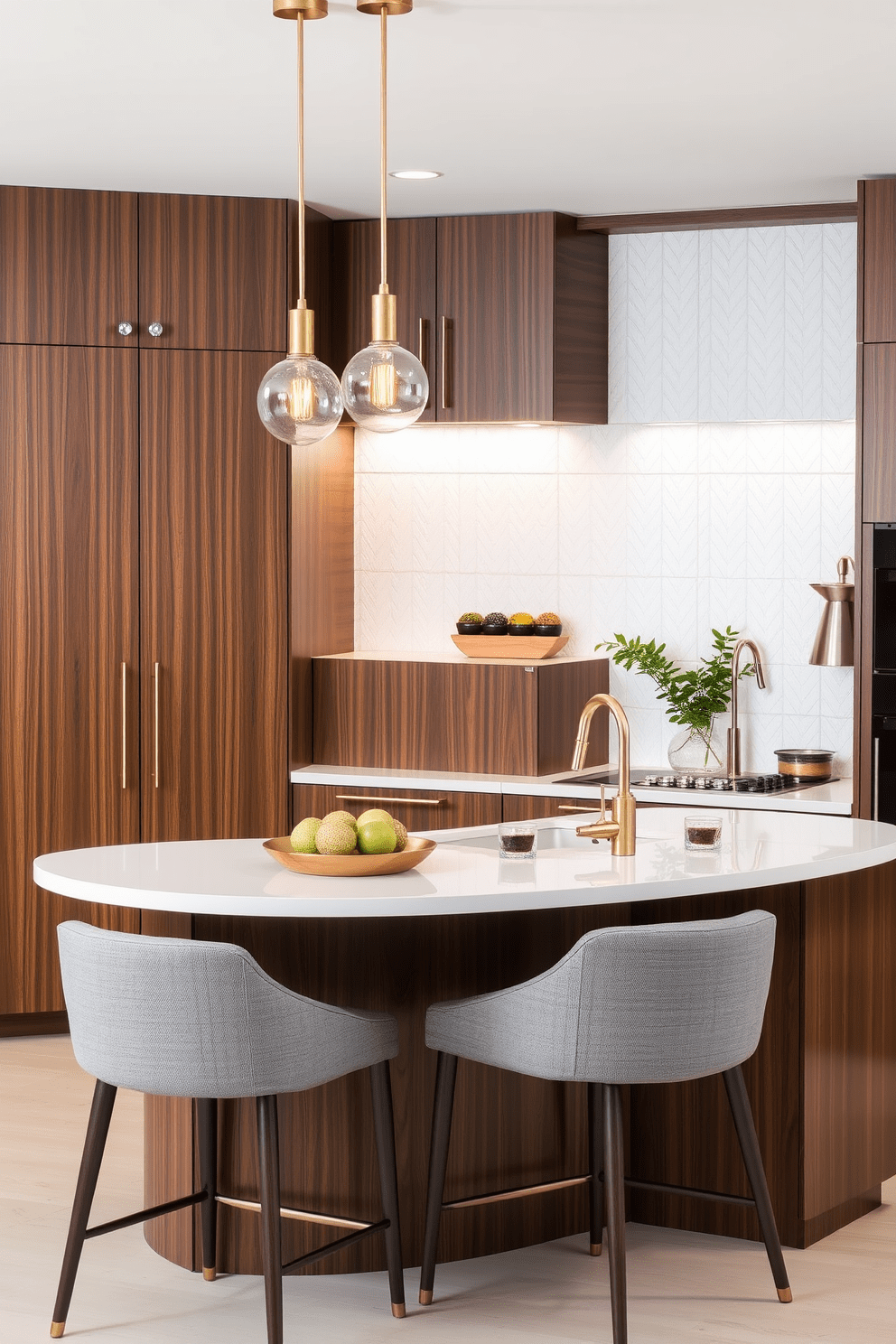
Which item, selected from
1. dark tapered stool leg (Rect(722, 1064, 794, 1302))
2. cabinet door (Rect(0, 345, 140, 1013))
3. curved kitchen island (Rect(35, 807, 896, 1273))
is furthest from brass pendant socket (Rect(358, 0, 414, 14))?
dark tapered stool leg (Rect(722, 1064, 794, 1302))

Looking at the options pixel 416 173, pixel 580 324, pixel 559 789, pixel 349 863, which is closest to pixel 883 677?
pixel 559 789

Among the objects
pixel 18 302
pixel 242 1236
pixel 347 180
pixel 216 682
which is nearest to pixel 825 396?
pixel 347 180

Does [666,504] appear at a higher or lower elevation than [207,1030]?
higher

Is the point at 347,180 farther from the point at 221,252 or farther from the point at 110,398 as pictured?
the point at 110,398

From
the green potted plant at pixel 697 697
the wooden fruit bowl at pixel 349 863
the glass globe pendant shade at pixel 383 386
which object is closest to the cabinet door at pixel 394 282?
the green potted plant at pixel 697 697

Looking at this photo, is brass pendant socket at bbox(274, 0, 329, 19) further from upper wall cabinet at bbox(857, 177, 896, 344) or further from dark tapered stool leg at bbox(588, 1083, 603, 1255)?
dark tapered stool leg at bbox(588, 1083, 603, 1255)

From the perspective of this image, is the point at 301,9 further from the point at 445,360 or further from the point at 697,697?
the point at 697,697

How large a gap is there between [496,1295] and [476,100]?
266 cm

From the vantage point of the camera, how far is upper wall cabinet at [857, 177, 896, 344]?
4719 millimetres

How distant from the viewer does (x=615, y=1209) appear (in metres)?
3.04

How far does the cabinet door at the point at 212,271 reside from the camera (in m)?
5.13

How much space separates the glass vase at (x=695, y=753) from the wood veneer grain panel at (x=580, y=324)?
106 cm

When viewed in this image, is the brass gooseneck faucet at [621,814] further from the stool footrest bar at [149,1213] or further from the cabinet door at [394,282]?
the cabinet door at [394,282]

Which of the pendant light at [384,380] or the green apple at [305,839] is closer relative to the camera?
the pendant light at [384,380]
